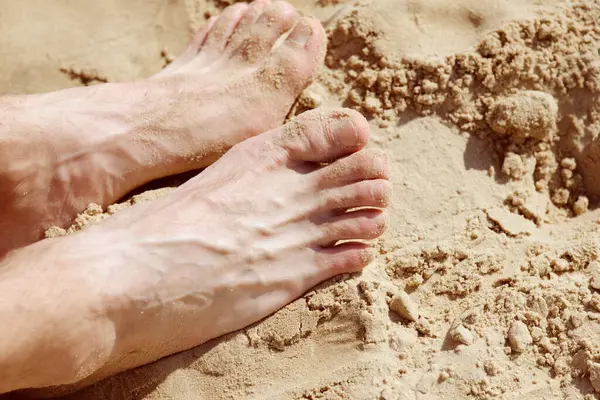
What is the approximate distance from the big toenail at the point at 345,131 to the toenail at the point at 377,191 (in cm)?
14

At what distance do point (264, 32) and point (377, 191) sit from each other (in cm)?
70

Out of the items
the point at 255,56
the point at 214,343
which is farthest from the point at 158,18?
the point at 214,343

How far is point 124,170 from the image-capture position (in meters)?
1.92

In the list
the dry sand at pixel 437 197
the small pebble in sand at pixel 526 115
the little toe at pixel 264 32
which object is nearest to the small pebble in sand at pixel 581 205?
the dry sand at pixel 437 197

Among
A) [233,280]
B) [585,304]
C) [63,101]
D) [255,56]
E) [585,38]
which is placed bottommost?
[233,280]

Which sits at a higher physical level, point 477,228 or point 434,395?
point 477,228

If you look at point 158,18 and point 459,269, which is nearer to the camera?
point 459,269

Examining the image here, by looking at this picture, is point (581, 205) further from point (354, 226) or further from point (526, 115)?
point (354, 226)

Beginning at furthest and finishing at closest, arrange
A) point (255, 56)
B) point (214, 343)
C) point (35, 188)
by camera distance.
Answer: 1. point (255, 56)
2. point (35, 188)
3. point (214, 343)

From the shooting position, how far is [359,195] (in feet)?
5.82

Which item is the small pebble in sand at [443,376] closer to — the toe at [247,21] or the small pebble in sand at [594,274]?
the small pebble in sand at [594,274]

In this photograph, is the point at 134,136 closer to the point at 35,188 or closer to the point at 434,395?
the point at 35,188

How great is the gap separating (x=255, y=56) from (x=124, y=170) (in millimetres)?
569

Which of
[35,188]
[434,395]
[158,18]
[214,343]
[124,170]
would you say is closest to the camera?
[434,395]
